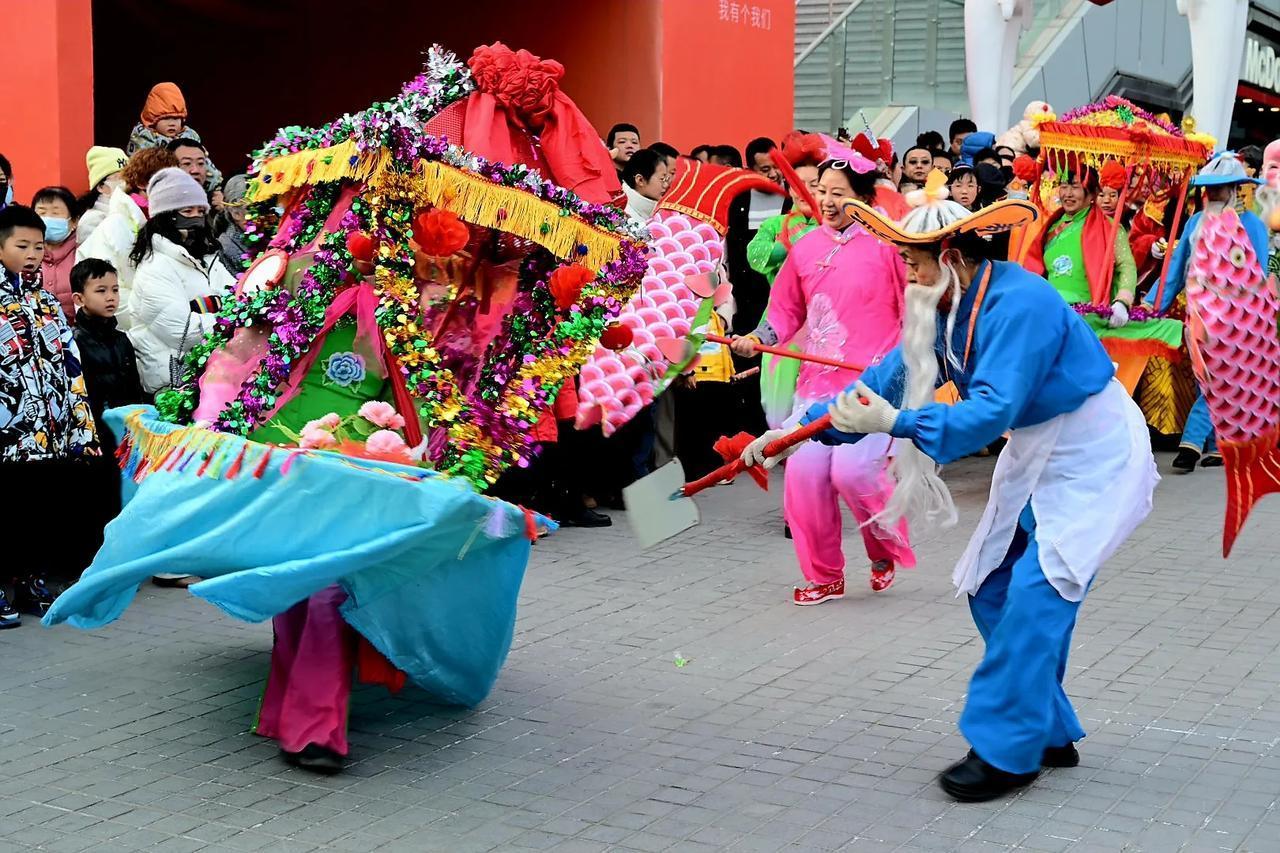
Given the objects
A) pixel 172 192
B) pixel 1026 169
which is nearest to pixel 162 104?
pixel 172 192

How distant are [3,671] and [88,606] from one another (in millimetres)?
1363

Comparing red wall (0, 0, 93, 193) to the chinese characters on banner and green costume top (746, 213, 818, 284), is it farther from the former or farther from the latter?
the chinese characters on banner

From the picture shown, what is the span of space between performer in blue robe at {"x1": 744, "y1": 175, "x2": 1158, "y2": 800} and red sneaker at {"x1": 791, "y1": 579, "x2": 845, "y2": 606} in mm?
2041

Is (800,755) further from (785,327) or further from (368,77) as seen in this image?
(368,77)

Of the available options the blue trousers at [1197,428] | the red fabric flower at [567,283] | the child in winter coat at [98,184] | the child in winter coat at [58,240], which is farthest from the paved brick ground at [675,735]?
the blue trousers at [1197,428]

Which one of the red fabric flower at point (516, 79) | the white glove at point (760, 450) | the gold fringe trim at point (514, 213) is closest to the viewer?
the white glove at point (760, 450)

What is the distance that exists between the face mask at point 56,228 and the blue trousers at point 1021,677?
15.9 feet

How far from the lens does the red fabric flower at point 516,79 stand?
5836 mm

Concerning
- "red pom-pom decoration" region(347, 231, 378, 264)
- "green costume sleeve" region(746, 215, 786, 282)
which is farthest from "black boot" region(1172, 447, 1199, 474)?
"red pom-pom decoration" region(347, 231, 378, 264)

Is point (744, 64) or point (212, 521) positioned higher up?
point (744, 64)

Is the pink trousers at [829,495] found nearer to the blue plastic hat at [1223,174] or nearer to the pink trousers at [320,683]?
the blue plastic hat at [1223,174]

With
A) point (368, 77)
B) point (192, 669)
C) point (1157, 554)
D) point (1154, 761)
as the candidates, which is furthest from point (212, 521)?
point (368, 77)

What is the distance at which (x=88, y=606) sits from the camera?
4.32 metres

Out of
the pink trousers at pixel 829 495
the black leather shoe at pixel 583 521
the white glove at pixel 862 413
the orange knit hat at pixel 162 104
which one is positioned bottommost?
the black leather shoe at pixel 583 521
